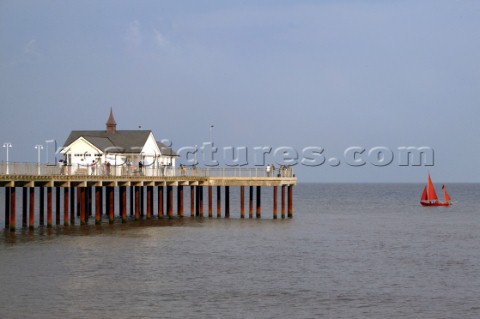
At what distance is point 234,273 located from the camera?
39.7 metres

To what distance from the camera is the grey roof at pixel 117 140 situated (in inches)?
2852

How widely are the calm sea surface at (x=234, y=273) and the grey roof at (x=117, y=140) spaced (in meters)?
11.9

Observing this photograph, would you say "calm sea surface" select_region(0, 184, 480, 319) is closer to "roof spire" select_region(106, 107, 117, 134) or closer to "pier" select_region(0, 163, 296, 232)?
"pier" select_region(0, 163, 296, 232)

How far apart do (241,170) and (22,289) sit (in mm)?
36343

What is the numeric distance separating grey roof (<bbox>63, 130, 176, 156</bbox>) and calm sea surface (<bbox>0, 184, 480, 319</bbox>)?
468 inches

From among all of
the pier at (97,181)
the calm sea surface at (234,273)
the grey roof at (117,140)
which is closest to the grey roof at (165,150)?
the grey roof at (117,140)

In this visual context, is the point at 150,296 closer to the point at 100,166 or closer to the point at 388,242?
the point at 388,242

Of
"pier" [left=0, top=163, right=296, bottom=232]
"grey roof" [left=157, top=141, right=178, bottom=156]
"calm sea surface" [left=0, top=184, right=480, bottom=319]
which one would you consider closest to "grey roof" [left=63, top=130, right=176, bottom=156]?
"grey roof" [left=157, top=141, right=178, bottom=156]

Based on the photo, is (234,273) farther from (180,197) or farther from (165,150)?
(165,150)

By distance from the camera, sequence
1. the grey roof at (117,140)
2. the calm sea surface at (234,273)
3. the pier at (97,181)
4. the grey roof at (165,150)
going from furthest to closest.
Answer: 1. the grey roof at (165,150)
2. the grey roof at (117,140)
3. the pier at (97,181)
4. the calm sea surface at (234,273)

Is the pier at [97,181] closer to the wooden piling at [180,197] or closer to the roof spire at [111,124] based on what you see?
the wooden piling at [180,197]

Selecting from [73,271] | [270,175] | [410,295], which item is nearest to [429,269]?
[410,295]

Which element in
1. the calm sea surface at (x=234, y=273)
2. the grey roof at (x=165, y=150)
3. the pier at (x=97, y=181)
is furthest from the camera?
the grey roof at (x=165, y=150)

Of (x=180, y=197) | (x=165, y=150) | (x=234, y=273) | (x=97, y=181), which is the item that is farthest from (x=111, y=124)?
(x=234, y=273)
